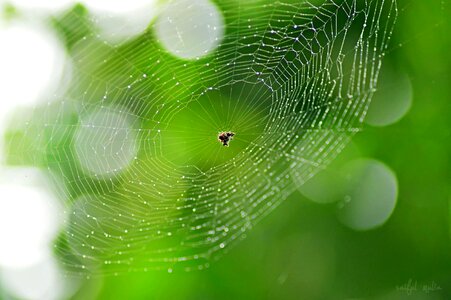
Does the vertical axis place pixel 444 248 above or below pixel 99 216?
below

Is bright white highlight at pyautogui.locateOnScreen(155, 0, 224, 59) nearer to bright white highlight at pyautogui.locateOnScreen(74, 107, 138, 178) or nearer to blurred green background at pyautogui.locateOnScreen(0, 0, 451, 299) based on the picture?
bright white highlight at pyautogui.locateOnScreen(74, 107, 138, 178)

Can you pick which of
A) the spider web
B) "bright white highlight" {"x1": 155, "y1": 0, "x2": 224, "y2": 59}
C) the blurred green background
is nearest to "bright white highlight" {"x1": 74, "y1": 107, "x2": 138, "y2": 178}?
the spider web

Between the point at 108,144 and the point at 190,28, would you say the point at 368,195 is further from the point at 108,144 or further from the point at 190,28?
the point at 108,144

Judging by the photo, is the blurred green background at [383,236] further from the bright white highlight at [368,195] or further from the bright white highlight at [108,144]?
the bright white highlight at [108,144]

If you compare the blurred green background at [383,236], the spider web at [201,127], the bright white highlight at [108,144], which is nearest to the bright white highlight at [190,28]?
the spider web at [201,127]

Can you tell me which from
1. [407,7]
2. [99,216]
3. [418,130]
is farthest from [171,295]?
[407,7]

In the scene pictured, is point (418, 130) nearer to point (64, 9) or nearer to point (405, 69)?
point (405, 69)
